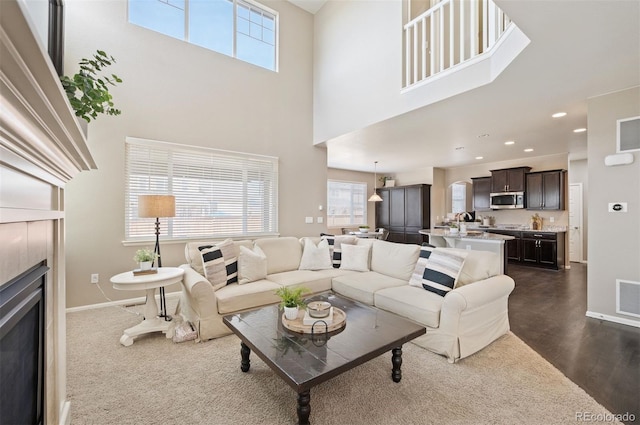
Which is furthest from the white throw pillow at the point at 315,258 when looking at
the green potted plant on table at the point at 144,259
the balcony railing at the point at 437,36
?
the balcony railing at the point at 437,36

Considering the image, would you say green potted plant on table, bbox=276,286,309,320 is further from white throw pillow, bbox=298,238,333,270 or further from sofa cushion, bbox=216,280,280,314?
white throw pillow, bbox=298,238,333,270

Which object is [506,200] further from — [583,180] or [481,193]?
[583,180]

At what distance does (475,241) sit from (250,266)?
13.2ft

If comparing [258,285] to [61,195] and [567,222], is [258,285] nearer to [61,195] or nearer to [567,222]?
[61,195]

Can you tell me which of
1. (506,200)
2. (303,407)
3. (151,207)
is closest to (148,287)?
(151,207)

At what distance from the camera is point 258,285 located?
313 centimetres

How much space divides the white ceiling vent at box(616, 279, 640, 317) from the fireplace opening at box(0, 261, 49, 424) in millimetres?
4776

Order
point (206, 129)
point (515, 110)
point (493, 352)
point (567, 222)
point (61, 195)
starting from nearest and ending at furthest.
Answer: point (61, 195), point (493, 352), point (515, 110), point (206, 129), point (567, 222)

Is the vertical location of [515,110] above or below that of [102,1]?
below

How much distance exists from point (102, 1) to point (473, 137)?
5837mm

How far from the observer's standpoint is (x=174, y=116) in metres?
4.16

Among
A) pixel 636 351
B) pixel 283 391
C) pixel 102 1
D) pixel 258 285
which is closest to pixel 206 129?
pixel 102 1

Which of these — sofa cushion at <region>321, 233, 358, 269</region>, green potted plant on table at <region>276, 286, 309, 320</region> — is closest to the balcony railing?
sofa cushion at <region>321, 233, 358, 269</region>

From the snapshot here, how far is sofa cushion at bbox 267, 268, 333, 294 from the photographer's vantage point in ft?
10.8
